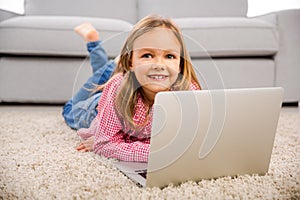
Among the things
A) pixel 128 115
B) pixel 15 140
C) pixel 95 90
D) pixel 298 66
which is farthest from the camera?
pixel 298 66

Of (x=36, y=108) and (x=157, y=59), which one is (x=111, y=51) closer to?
(x=36, y=108)

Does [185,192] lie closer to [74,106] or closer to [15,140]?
[15,140]

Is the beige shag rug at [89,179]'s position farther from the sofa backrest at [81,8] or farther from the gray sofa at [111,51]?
the sofa backrest at [81,8]

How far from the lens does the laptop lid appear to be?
2.59ft

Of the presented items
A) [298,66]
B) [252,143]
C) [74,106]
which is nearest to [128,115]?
[252,143]

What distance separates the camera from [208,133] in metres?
0.83

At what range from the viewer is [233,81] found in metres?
2.11

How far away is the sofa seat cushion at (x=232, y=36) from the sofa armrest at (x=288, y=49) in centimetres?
6

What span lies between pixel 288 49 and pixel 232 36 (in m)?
0.33

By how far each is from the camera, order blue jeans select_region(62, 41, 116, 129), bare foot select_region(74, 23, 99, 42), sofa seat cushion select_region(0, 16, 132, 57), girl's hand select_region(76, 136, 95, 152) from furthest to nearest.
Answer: sofa seat cushion select_region(0, 16, 132, 57)
bare foot select_region(74, 23, 99, 42)
blue jeans select_region(62, 41, 116, 129)
girl's hand select_region(76, 136, 95, 152)

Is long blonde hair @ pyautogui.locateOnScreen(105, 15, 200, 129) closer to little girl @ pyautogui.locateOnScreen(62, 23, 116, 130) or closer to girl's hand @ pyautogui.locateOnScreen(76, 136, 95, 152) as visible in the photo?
girl's hand @ pyautogui.locateOnScreen(76, 136, 95, 152)

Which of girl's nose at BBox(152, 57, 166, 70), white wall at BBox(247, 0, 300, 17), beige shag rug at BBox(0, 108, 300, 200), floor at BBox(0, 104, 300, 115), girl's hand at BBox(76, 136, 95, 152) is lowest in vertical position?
floor at BBox(0, 104, 300, 115)

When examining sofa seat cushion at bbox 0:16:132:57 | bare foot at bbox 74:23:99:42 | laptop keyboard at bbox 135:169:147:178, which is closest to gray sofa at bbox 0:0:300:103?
sofa seat cushion at bbox 0:16:132:57

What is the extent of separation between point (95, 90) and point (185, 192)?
0.82m
